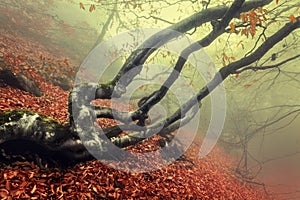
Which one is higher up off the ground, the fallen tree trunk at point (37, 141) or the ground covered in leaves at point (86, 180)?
the fallen tree trunk at point (37, 141)

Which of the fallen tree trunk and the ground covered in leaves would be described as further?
the fallen tree trunk

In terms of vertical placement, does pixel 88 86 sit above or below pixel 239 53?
below

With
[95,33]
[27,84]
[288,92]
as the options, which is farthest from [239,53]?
[27,84]

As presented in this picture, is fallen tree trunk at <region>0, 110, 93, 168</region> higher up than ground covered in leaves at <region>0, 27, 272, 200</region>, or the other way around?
fallen tree trunk at <region>0, 110, 93, 168</region>

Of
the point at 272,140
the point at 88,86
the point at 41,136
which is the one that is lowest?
the point at 272,140

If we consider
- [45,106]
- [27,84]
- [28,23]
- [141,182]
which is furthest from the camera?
[28,23]

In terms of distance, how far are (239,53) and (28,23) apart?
21737 mm

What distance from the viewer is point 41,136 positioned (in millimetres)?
3859

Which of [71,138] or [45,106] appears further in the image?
[45,106]

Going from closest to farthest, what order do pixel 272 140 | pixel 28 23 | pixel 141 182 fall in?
pixel 141 182
pixel 28 23
pixel 272 140

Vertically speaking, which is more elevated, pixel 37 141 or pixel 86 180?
pixel 37 141

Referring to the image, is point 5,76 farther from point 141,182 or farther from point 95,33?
point 95,33

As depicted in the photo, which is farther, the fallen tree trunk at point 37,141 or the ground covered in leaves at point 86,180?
the fallen tree trunk at point 37,141

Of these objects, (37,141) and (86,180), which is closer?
(37,141)
